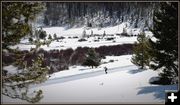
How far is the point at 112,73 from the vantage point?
51.8 ft

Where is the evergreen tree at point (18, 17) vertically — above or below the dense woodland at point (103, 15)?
below

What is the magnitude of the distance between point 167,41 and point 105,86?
11.2ft

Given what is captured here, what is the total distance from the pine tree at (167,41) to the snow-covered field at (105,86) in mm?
780

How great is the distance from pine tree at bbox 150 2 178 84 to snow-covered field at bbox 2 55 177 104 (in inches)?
30.7

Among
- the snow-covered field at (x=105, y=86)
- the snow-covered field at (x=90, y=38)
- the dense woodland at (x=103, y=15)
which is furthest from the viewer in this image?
the snow-covered field at (x=90, y=38)

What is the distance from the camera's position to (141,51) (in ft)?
56.9

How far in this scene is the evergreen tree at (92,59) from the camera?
14.4 m

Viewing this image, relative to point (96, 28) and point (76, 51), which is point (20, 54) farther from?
point (96, 28)

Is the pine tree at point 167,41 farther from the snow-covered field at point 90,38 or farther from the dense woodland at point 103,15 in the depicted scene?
the snow-covered field at point 90,38

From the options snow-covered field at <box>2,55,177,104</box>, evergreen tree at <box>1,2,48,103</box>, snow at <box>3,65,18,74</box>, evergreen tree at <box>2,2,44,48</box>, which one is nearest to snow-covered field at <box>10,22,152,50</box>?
snow-covered field at <box>2,55,177,104</box>

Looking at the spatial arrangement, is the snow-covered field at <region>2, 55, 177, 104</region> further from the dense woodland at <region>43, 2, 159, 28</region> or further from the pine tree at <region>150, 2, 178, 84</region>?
the dense woodland at <region>43, 2, 159, 28</region>

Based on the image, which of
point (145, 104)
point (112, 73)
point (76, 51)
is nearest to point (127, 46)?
point (112, 73)

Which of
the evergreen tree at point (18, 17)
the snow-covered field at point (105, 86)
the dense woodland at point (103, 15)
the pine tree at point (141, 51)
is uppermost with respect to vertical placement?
the dense woodland at point (103, 15)

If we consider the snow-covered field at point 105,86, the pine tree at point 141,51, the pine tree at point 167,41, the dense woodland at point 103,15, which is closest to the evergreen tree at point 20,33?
the snow-covered field at point 105,86
